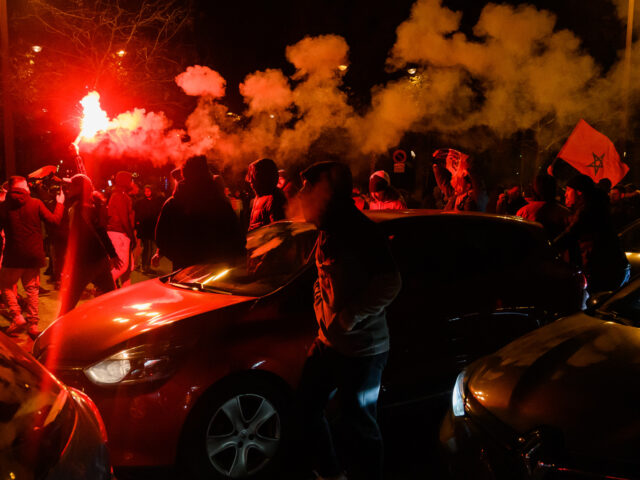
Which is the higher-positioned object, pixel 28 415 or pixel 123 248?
pixel 123 248

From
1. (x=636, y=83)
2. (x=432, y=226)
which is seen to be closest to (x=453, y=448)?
(x=432, y=226)

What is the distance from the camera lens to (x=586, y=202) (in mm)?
6008

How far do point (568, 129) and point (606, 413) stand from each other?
96.7 ft

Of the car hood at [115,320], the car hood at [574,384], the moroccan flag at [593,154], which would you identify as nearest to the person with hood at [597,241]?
the car hood at [574,384]

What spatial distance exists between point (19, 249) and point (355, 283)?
5.68 meters

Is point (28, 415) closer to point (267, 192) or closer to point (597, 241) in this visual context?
point (267, 192)

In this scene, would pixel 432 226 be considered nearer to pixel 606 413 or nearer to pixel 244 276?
pixel 244 276

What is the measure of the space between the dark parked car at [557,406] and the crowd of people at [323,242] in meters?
0.54

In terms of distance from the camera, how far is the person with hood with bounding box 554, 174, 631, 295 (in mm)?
5922

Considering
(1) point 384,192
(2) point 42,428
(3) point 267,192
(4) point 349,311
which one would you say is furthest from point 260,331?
(1) point 384,192

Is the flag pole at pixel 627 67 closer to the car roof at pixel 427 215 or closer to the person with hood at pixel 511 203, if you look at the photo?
the person with hood at pixel 511 203

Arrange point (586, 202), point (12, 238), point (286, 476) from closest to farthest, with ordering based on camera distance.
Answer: point (286, 476)
point (586, 202)
point (12, 238)

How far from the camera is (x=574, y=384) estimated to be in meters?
2.66

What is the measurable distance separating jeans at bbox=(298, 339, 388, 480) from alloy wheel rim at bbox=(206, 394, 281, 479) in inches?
17.9
